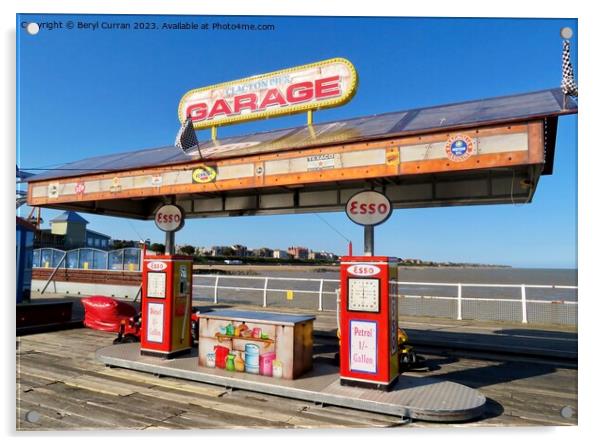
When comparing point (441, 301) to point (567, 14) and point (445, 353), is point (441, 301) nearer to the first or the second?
point (445, 353)

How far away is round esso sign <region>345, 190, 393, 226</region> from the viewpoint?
5.93 meters

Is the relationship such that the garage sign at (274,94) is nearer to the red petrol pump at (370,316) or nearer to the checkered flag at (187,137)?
the checkered flag at (187,137)

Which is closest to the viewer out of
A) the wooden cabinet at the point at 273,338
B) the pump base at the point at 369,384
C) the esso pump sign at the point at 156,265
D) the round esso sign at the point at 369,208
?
the pump base at the point at 369,384

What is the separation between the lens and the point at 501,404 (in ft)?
18.4

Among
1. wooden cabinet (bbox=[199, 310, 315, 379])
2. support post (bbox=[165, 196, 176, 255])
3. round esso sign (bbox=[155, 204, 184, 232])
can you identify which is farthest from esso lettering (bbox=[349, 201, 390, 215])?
support post (bbox=[165, 196, 176, 255])

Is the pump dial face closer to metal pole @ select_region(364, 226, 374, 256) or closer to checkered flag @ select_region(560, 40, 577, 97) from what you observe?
metal pole @ select_region(364, 226, 374, 256)

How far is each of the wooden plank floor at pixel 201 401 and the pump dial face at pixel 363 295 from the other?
1.33 m

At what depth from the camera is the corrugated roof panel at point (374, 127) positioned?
4.71m

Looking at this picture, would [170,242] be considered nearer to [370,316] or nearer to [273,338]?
[273,338]

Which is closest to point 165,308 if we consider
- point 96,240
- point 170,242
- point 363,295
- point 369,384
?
point 170,242

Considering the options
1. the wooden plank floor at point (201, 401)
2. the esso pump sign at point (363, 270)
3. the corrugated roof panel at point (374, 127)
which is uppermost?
the corrugated roof panel at point (374, 127)

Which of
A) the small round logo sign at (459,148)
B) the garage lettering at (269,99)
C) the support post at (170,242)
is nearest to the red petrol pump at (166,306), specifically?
the support post at (170,242)

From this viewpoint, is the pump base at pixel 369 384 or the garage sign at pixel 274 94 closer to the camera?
the pump base at pixel 369 384

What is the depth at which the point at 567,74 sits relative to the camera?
454 cm
